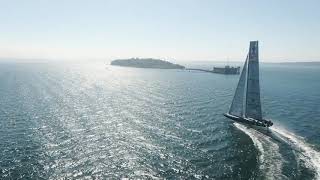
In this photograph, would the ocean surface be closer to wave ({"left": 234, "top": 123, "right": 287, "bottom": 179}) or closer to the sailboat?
wave ({"left": 234, "top": 123, "right": 287, "bottom": 179})

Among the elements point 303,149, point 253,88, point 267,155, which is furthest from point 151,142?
point 253,88

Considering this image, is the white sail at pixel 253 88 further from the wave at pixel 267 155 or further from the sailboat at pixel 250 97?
the wave at pixel 267 155

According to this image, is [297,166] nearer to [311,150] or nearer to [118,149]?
[311,150]

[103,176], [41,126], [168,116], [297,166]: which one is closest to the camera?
[103,176]

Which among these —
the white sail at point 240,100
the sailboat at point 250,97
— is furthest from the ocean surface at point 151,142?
the white sail at point 240,100

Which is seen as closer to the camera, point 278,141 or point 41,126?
point 278,141

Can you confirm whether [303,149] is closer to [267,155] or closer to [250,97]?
[267,155]

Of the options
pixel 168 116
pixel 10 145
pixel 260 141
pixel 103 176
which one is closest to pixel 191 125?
pixel 168 116

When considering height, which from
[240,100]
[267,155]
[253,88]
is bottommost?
[267,155]

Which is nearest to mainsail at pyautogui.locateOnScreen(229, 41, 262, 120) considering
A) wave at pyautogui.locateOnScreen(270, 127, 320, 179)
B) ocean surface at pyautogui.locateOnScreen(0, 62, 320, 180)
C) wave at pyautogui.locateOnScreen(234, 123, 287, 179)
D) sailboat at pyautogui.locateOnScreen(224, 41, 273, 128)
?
sailboat at pyautogui.locateOnScreen(224, 41, 273, 128)
